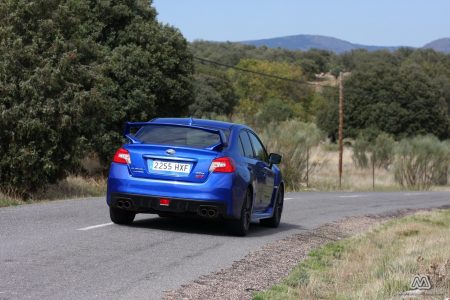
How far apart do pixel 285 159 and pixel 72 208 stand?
997 inches

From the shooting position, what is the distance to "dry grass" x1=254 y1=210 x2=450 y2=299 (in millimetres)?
8172

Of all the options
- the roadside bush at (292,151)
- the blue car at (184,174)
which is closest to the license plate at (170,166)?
the blue car at (184,174)

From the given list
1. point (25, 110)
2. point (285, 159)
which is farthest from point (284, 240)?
point (285, 159)

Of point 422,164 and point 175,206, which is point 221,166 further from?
point 422,164

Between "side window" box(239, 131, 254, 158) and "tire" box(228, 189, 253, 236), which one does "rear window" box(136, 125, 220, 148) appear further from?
"tire" box(228, 189, 253, 236)

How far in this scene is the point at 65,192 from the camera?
20.8m

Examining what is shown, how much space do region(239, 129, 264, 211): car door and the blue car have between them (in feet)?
0.58

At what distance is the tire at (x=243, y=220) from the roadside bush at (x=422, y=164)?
39.5 metres

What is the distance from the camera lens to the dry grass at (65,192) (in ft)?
55.6

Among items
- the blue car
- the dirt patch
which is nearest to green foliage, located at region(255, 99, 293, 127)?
the dirt patch

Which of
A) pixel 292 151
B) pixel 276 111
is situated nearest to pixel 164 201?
pixel 292 151

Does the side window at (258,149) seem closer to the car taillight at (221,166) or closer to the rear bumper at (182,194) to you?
the car taillight at (221,166)

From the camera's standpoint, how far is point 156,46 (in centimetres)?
3086

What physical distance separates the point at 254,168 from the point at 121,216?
83.1 inches
